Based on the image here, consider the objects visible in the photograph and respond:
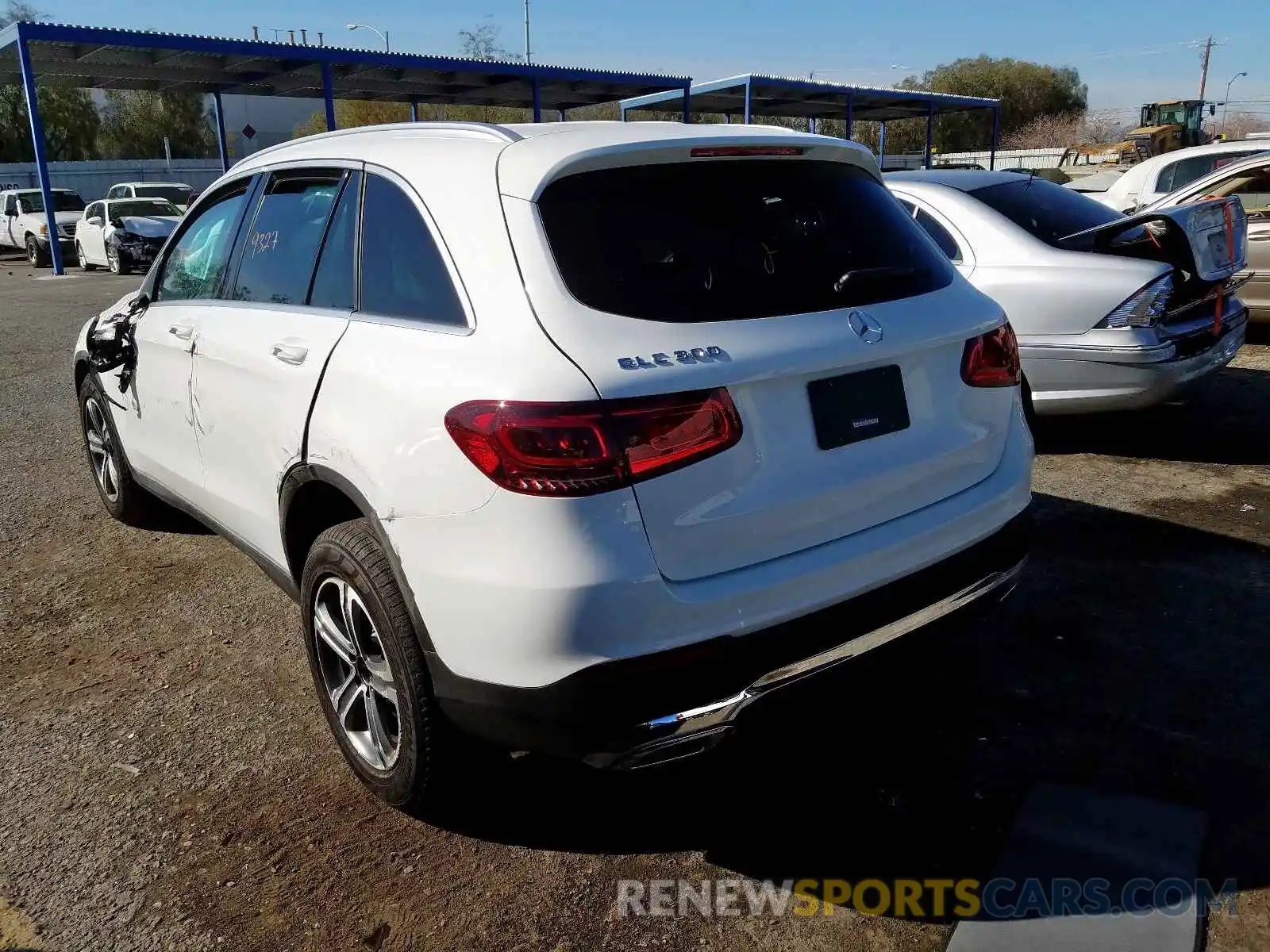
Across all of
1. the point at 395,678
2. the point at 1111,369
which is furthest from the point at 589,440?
the point at 1111,369

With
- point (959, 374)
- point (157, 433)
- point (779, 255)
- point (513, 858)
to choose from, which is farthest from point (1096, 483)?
point (157, 433)

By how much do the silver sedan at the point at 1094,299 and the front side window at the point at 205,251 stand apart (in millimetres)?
3613

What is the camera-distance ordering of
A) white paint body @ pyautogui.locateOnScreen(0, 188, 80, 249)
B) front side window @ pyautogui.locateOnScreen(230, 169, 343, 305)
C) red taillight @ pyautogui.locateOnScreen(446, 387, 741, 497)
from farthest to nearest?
white paint body @ pyautogui.locateOnScreen(0, 188, 80, 249)
front side window @ pyautogui.locateOnScreen(230, 169, 343, 305)
red taillight @ pyautogui.locateOnScreen(446, 387, 741, 497)

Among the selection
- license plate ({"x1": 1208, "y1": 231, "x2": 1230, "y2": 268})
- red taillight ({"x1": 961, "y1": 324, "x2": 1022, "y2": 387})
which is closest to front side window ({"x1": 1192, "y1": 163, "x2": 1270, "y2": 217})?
license plate ({"x1": 1208, "y1": 231, "x2": 1230, "y2": 268})

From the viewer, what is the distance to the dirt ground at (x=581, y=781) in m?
2.50

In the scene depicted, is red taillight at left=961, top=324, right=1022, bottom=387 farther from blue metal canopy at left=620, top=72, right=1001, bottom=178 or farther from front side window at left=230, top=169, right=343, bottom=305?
blue metal canopy at left=620, top=72, right=1001, bottom=178

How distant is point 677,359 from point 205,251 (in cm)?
257

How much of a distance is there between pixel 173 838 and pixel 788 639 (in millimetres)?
1756

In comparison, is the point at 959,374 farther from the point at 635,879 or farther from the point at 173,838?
the point at 173,838

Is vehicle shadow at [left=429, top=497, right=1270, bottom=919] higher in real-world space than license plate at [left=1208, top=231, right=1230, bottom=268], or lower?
lower

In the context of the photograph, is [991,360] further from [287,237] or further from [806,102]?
[806,102]

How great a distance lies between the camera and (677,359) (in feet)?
7.48

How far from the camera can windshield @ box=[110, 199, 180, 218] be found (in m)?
21.8

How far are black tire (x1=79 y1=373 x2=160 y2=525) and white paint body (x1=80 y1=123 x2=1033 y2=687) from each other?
2.29 m
